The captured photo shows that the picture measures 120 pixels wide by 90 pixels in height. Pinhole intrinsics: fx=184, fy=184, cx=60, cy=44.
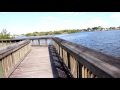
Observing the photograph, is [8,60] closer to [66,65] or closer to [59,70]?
[59,70]

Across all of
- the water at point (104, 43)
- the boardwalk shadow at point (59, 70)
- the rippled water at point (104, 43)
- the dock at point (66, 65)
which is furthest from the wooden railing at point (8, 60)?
the rippled water at point (104, 43)

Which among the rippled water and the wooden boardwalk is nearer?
the wooden boardwalk

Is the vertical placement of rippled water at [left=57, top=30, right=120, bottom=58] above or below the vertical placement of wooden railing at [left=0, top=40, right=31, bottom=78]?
below

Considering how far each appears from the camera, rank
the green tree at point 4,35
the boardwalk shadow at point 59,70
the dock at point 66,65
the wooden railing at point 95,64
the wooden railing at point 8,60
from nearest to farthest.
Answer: the wooden railing at point 95,64 → the dock at point 66,65 → the wooden railing at point 8,60 → the boardwalk shadow at point 59,70 → the green tree at point 4,35

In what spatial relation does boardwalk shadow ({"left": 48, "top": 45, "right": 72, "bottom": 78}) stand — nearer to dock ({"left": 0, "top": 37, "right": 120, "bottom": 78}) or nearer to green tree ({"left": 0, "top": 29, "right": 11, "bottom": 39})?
dock ({"left": 0, "top": 37, "right": 120, "bottom": 78})

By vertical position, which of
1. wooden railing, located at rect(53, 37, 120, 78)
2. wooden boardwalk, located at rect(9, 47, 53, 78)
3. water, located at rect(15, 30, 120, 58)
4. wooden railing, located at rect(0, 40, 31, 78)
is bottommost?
water, located at rect(15, 30, 120, 58)

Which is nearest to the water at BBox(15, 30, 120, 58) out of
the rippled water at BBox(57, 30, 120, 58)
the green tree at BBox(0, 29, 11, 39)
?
the rippled water at BBox(57, 30, 120, 58)

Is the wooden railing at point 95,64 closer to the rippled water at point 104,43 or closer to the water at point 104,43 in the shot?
the water at point 104,43
